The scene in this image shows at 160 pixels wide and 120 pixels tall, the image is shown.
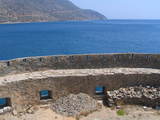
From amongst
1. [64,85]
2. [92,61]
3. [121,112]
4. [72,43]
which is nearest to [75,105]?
[64,85]

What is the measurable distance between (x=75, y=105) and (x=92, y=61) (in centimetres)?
498

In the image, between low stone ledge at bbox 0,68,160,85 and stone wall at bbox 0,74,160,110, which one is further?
low stone ledge at bbox 0,68,160,85

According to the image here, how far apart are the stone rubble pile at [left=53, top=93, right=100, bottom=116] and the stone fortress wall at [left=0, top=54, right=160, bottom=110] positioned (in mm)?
762

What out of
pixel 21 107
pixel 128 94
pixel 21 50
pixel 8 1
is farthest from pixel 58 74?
pixel 8 1

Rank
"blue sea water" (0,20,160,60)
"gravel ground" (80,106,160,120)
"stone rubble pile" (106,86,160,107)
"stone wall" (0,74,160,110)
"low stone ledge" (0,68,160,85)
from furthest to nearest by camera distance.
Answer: "blue sea water" (0,20,160,60) < "low stone ledge" (0,68,160,85) < "stone rubble pile" (106,86,160,107) < "stone wall" (0,74,160,110) < "gravel ground" (80,106,160,120)

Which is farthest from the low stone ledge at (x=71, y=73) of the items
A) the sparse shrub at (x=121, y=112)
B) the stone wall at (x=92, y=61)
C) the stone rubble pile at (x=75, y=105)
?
the sparse shrub at (x=121, y=112)

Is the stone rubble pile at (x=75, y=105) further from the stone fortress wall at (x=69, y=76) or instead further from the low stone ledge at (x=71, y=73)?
the low stone ledge at (x=71, y=73)

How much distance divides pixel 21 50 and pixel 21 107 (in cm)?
3295

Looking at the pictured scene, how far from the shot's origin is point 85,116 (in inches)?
619

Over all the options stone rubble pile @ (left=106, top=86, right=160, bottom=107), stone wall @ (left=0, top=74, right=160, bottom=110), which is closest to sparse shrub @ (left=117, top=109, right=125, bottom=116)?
stone rubble pile @ (left=106, top=86, right=160, bottom=107)

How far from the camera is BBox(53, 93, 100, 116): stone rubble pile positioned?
16.1 meters

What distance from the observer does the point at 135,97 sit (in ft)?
56.7

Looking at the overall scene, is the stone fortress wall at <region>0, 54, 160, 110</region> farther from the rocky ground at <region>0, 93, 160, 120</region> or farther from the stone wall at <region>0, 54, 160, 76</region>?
the rocky ground at <region>0, 93, 160, 120</region>

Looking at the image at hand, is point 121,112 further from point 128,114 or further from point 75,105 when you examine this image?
point 75,105
